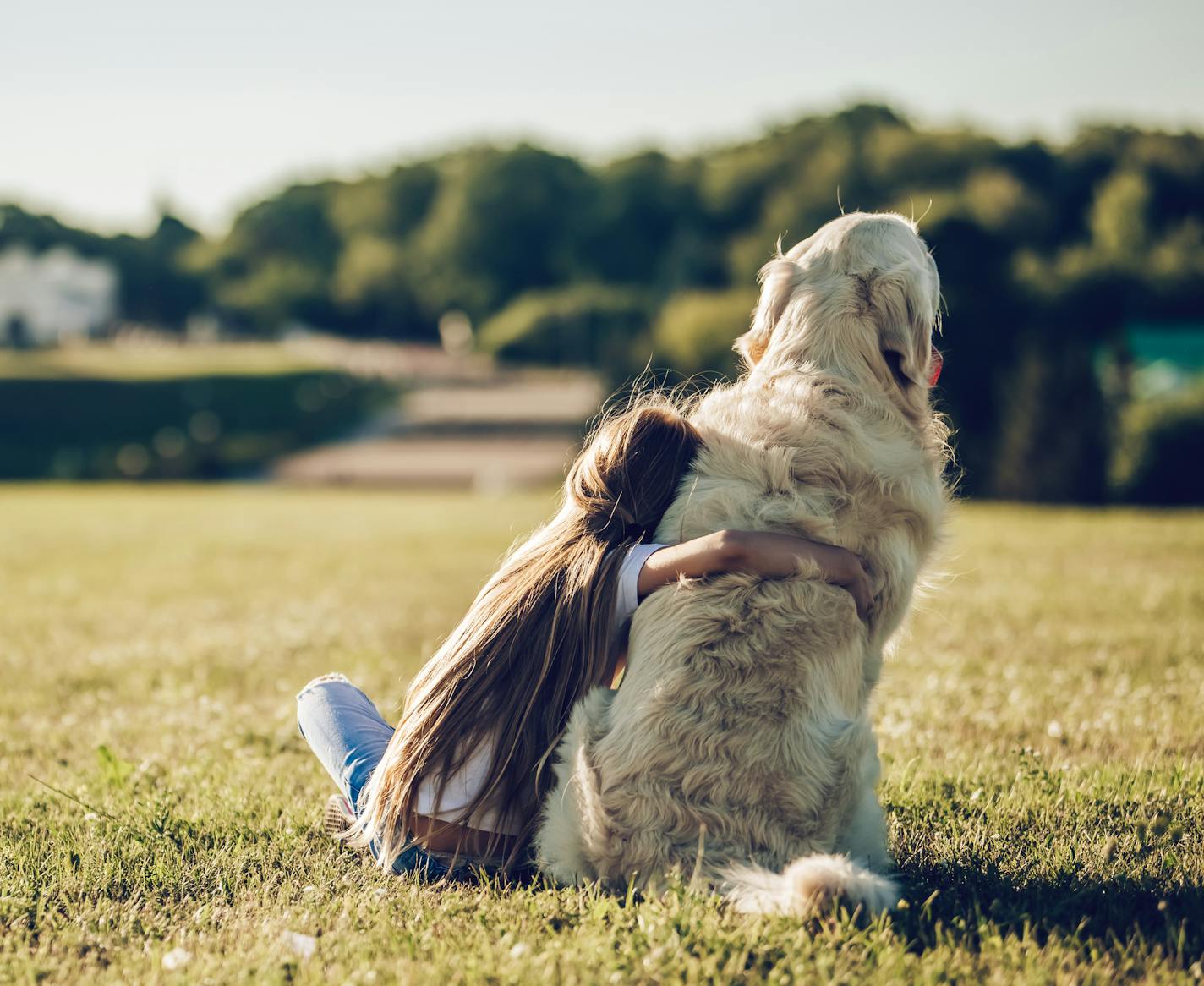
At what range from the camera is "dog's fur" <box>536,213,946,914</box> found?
2988 millimetres

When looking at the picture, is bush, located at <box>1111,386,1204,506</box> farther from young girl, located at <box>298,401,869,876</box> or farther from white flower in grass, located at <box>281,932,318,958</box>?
white flower in grass, located at <box>281,932,318,958</box>

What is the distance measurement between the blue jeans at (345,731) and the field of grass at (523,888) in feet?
0.86

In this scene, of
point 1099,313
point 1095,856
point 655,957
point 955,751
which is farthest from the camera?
point 1099,313

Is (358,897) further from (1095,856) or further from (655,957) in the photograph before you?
(1095,856)

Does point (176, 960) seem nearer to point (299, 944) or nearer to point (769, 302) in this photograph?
point (299, 944)

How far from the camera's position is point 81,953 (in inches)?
121

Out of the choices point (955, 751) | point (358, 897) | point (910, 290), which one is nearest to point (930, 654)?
point (955, 751)

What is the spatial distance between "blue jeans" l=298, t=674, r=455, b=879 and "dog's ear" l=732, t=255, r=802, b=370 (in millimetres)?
1892

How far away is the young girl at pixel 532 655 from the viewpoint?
3.23 m

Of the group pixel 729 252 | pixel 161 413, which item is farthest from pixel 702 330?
pixel 729 252

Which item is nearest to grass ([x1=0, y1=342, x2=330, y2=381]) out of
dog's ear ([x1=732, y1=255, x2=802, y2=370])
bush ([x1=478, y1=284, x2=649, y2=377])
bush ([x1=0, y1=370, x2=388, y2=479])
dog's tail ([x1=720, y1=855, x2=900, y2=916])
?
bush ([x1=0, y1=370, x2=388, y2=479])

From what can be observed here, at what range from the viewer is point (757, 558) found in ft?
9.88

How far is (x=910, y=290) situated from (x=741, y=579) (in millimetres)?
1075

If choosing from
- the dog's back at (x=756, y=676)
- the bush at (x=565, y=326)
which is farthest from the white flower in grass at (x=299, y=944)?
the bush at (x=565, y=326)
